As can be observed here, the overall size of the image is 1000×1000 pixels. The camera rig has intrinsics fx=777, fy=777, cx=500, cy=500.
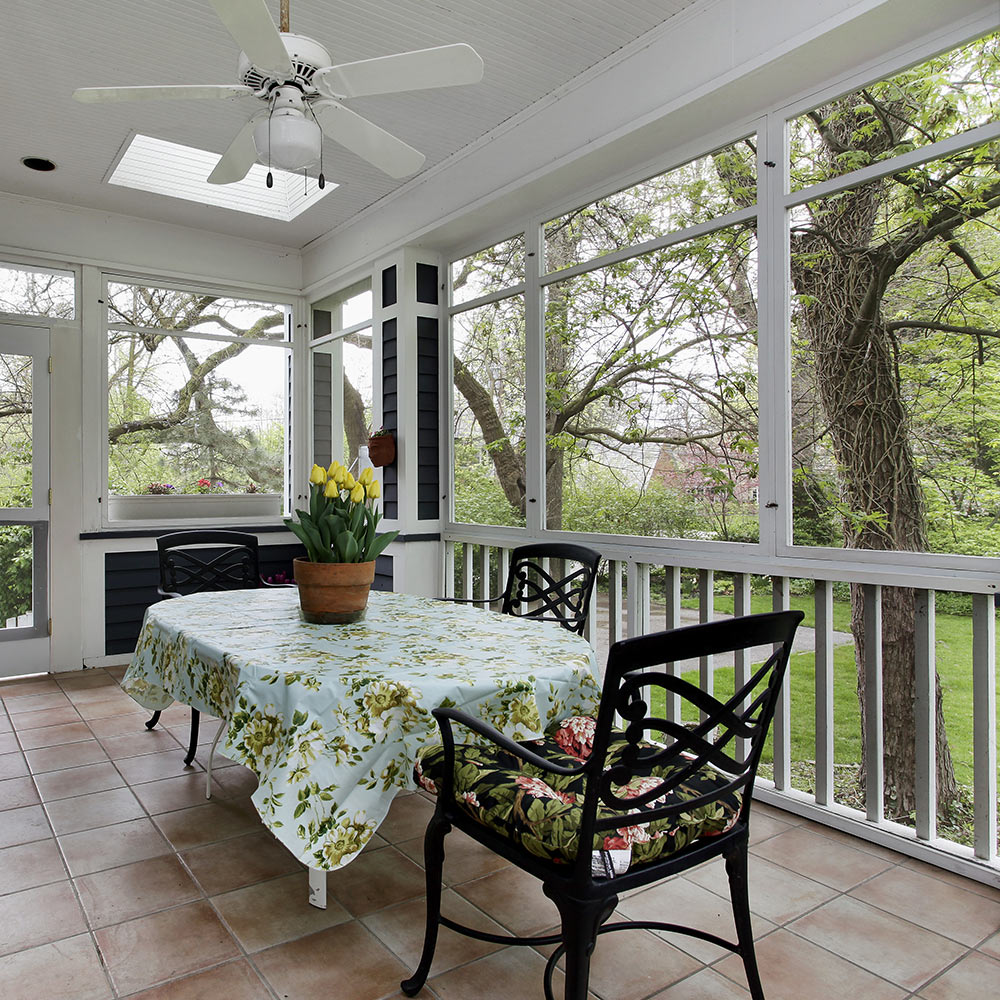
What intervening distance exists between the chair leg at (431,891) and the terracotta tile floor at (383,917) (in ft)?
0.16

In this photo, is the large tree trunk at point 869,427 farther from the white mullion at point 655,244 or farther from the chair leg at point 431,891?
the chair leg at point 431,891

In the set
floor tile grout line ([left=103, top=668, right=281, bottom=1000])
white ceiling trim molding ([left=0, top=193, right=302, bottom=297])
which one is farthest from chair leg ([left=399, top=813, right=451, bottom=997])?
white ceiling trim molding ([left=0, top=193, right=302, bottom=297])

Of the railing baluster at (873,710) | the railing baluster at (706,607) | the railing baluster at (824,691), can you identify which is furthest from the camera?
the railing baluster at (706,607)

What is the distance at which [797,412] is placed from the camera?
279 cm

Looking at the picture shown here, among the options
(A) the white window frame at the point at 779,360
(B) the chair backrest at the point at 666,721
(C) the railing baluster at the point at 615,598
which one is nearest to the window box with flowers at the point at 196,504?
(A) the white window frame at the point at 779,360

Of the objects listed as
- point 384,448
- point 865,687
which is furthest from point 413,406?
point 865,687

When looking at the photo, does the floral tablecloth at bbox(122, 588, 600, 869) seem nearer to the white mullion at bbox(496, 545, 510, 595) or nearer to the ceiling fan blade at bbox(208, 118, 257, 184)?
the ceiling fan blade at bbox(208, 118, 257, 184)

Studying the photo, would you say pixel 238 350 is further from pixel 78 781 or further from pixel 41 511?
pixel 78 781

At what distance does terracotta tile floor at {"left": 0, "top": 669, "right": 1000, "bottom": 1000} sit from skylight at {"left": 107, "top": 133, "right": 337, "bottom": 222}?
3285 millimetres

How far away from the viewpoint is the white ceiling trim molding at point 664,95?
238 centimetres

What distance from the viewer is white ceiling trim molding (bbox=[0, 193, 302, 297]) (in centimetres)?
469

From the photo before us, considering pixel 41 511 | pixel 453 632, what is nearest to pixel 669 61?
pixel 453 632

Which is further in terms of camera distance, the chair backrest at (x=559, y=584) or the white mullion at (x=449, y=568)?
the white mullion at (x=449, y=568)

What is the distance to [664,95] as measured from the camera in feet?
9.58
